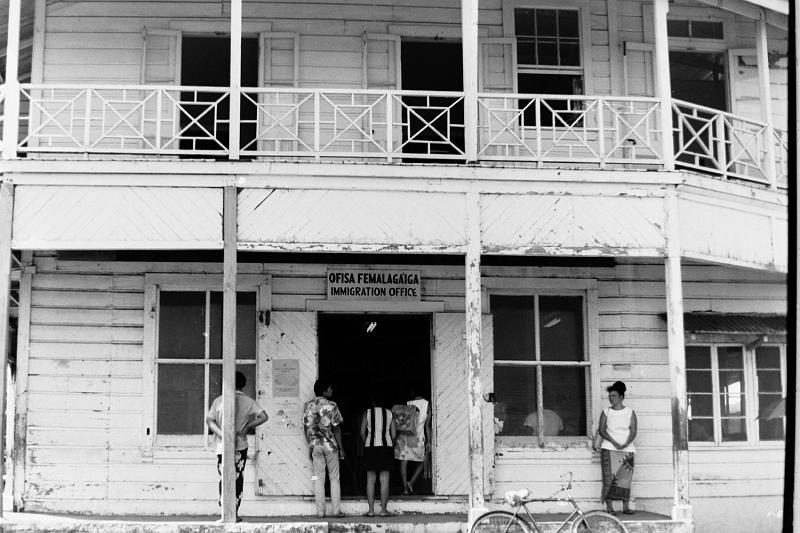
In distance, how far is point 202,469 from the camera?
1311cm

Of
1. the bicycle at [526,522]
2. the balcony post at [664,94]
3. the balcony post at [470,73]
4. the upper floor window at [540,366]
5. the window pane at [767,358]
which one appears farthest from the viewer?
the window pane at [767,358]

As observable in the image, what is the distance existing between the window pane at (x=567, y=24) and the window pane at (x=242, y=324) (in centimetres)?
527

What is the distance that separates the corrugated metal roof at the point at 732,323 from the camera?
13953 millimetres

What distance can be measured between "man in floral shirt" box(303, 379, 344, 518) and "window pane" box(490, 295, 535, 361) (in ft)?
7.86

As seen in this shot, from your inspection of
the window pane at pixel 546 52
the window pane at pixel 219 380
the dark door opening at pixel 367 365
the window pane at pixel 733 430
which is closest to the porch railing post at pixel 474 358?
the dark door opening at pixel 367 365

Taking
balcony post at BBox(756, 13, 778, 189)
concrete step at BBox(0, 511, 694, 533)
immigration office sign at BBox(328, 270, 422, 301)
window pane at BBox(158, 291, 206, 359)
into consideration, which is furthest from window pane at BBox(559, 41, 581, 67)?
concrete step at BBox(0, 511, 694, 533)

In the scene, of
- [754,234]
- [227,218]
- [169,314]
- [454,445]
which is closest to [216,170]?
[227,218]

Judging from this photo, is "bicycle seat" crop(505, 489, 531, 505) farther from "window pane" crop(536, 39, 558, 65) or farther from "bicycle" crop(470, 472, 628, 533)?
"window pane" crop(536, 39, 558, 65)

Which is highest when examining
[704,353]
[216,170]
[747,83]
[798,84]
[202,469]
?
[747,83]

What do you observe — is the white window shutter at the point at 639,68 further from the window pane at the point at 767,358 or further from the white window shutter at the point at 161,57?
the white window shutter at the point at 161,57

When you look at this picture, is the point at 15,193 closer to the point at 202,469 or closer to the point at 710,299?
the point at 202,469

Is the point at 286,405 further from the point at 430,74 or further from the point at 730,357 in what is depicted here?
the point at 730,357

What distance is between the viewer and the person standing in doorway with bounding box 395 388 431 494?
13.0 meters

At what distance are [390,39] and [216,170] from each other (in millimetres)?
3533
